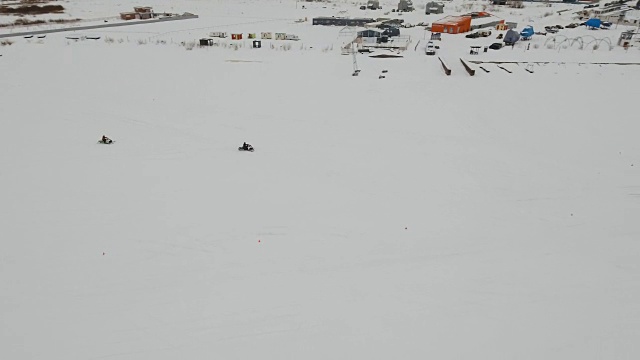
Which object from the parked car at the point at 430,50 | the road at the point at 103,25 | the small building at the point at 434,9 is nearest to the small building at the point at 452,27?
the parked car at the point at 430,50

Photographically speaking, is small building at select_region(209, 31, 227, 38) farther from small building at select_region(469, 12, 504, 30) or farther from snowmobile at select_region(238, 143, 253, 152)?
small building at select_region(469, 12, 504, 30)

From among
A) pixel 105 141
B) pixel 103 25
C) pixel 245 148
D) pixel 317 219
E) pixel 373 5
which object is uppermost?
pixel 373 5

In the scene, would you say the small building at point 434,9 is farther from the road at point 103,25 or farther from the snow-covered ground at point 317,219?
the snow-covered ground at point 317,219

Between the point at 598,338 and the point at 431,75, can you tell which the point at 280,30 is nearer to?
the point at 431,75

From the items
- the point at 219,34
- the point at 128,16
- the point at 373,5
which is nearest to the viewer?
the point at 219,34

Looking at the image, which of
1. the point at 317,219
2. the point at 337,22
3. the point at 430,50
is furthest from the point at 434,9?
the point at 317,219

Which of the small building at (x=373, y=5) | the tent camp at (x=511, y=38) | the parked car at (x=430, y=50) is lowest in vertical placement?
the parked car at (x=430, y=50)

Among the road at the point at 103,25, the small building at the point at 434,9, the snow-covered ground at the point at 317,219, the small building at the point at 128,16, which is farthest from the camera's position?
the small building at the point at 434,9

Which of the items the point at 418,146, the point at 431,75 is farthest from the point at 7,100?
the point at 431,75

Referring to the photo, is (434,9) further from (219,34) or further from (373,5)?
(219,34)
